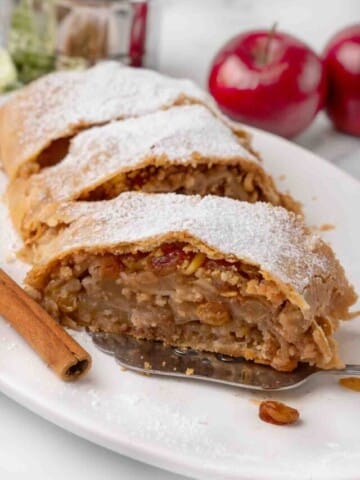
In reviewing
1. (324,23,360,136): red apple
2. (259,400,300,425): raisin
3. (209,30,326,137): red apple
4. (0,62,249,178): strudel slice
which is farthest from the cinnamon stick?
(324,23,360,136): red apple

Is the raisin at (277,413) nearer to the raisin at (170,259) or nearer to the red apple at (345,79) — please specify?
the raisin at (170,259)

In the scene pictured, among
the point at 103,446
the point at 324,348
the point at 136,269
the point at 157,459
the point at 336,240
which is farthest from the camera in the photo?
the point at 336,240

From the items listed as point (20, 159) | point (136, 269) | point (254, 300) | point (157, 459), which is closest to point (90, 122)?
point (20, 159)

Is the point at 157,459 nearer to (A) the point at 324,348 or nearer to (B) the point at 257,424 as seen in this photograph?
(B) the point at 257,424

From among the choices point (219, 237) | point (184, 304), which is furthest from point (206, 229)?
point (184, 304)

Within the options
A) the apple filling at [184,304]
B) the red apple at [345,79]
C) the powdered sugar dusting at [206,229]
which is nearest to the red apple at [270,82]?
the red apple at [345,79]
